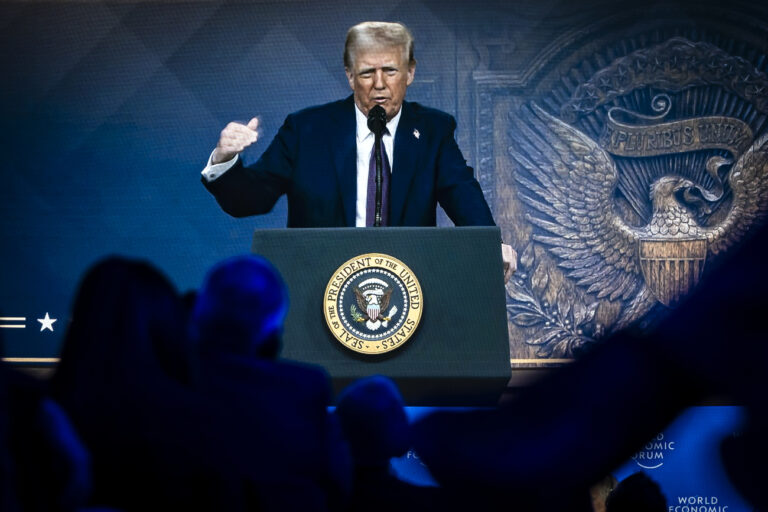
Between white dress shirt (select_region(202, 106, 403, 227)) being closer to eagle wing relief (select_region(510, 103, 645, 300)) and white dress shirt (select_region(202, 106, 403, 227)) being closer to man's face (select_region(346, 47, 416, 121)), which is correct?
man's face (select_region(346, 47, 416, 121))

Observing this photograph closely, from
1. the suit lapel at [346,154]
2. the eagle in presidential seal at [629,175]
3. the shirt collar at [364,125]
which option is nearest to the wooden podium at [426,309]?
the suit lapel at [346,154]

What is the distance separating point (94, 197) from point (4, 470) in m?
4.92

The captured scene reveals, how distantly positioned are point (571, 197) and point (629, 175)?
404 millimetres

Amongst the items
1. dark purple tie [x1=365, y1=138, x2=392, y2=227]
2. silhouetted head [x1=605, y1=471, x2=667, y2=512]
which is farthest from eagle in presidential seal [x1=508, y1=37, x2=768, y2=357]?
silhouetted head [x1=605, y1=471, x2=667, y2=512]

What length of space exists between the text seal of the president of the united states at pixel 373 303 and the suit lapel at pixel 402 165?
3.30 ft

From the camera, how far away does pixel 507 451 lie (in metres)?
0.35

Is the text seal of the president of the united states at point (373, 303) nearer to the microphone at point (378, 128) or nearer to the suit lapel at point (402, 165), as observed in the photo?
the microphone at point (378, 128)

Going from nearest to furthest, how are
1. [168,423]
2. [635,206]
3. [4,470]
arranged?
[4,470] → [168,423] → [635,206]

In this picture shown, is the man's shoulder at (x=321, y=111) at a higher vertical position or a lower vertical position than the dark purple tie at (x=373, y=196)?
higher

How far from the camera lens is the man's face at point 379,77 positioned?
4086 mm

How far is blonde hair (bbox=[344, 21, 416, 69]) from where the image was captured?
13.7 ft

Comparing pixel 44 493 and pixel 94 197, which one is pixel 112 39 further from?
pixel 44 493

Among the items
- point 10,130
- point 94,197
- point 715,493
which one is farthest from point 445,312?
point 10,130

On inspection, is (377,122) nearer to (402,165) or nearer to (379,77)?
(402,165)
